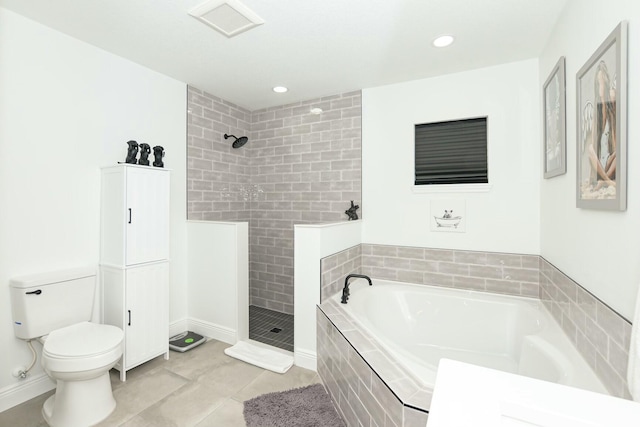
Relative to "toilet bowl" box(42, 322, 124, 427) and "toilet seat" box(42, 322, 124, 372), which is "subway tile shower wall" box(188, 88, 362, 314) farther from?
"toilet bowl" box(42, 322, 124, 427)

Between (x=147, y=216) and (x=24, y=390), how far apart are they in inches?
52.9

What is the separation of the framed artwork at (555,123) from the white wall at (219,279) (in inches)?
97.4

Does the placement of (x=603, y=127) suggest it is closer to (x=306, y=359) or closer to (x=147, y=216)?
(x=306, y=359)

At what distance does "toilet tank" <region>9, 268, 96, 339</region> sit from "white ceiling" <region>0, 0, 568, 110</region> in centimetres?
173

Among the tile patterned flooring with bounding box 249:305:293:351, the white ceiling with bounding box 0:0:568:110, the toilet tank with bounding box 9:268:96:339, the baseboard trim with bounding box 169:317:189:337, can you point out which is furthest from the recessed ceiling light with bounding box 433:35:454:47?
→ the baseboard trim with bounding box 169:317:189:337

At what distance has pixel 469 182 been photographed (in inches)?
108

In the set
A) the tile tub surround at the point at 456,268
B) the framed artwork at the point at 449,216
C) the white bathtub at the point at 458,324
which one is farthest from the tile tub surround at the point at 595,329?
the framed artwork at the point at 449,216

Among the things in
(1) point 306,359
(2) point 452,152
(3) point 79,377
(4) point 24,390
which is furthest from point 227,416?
(2) point 452,152

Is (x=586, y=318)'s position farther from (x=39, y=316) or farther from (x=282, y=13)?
(x=39, y=316)

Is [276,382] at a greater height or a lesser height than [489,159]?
lesser

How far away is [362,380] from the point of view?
1623 mm

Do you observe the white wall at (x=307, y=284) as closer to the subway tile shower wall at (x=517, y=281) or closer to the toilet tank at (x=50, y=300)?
the subway tile shower wall at (x=517, y=281)

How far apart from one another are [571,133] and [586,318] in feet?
3.43

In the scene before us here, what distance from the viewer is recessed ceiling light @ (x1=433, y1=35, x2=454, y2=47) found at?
2188 millimetres
